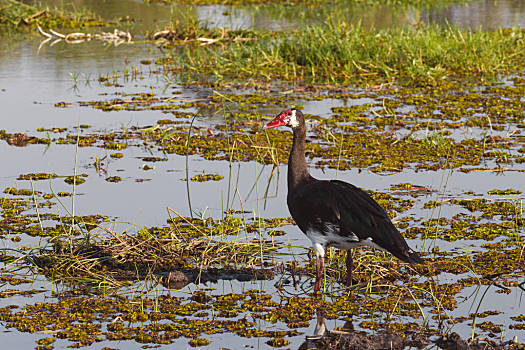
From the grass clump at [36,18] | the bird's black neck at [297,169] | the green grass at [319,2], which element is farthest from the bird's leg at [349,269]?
the green grass at [319,2]

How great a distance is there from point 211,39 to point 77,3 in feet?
31.7

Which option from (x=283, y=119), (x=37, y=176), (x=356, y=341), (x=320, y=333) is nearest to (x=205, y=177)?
(x=37, y=176)

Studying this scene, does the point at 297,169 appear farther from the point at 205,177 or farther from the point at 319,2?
the point at 319,2

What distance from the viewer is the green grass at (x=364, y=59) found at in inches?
597

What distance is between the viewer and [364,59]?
15.7 m

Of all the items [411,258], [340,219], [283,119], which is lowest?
[411,258]

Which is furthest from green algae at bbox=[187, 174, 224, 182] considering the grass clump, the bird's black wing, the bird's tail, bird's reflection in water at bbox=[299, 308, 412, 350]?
the grass clump

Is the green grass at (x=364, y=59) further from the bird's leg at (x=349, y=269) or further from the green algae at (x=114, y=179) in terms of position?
the bird's leg at (x=349, y=269)

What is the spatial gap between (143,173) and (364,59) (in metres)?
7.09

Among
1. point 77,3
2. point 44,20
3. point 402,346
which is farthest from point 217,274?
point 77,3

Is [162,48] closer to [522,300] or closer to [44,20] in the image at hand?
[44,20]

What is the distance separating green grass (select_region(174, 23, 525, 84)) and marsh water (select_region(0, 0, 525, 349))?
1.35 meters

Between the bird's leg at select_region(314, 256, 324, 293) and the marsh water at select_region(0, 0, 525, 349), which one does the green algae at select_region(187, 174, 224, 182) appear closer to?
the marsh water at select_region(0, 0, 525, 349)

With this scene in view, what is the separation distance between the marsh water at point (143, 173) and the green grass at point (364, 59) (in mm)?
1347
